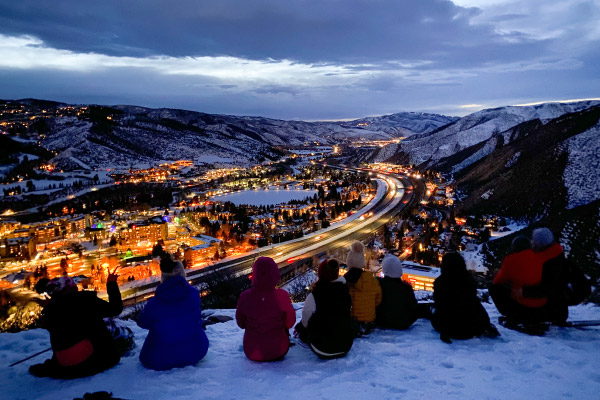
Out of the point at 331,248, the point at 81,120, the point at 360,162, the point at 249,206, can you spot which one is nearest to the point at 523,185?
the point at 331,248

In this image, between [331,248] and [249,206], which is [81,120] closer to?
[249,206]

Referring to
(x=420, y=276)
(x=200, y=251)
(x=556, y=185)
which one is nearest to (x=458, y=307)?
(x=420, y=276)

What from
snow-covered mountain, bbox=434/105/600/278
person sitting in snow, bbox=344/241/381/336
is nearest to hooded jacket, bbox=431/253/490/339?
person sitting in snow, bbox=344/241/381/336

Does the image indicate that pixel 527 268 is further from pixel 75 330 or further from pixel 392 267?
pixel 75 330

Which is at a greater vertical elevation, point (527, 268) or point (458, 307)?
point (527, 268)

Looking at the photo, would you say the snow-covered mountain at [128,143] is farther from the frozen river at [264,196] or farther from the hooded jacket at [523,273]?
the hooded jacket at [523,273]

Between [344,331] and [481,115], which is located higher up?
[481,115]

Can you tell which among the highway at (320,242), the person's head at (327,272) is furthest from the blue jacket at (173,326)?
the highway at (320,242)
